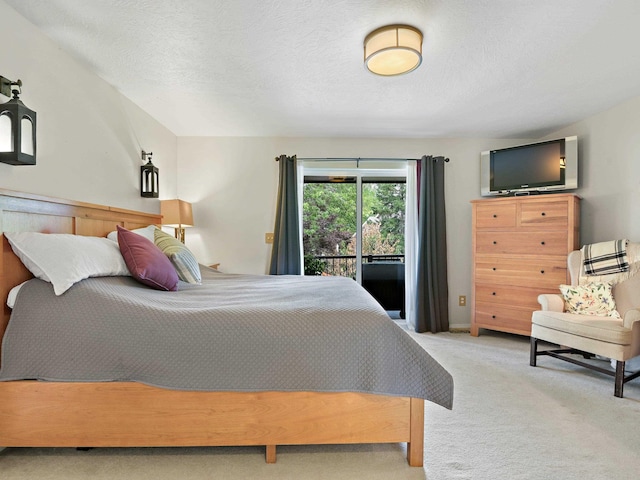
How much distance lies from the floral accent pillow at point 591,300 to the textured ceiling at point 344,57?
63.9 inches

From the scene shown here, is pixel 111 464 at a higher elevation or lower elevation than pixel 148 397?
lower

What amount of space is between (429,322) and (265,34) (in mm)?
3247

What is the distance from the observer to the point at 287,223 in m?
3.54

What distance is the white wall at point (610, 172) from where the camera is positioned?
2695 mm

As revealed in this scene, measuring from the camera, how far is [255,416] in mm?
1362

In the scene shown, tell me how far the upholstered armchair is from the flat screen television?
2.67 ft

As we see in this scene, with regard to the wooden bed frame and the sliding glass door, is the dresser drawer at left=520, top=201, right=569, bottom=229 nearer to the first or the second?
the sliding glass door

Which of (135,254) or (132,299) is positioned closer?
(132,299)

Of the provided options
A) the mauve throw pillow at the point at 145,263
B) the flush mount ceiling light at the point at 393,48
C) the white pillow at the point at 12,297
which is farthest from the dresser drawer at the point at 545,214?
the white pillow at the point at 12,297

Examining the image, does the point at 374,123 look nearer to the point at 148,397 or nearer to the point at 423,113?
the point at 423,113

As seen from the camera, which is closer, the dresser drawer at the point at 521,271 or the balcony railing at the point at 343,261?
the dresser drawer at the point at 521,271

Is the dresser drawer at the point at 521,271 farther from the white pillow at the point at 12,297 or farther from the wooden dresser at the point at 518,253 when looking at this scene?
the white pillow at the point at 12,297

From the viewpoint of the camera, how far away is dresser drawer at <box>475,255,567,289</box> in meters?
2.94

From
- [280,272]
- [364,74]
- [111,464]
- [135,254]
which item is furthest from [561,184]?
[111,464]
